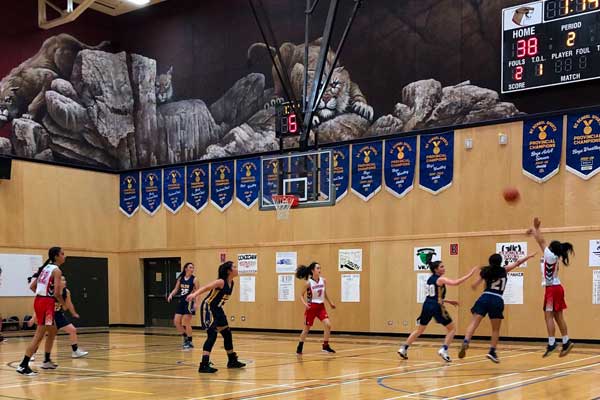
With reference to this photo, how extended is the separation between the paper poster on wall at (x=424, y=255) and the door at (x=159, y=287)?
942 centimetres

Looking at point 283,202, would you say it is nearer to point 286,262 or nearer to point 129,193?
point 286,262

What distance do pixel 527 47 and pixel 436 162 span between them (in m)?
3.90

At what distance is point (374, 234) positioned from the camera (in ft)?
68.6

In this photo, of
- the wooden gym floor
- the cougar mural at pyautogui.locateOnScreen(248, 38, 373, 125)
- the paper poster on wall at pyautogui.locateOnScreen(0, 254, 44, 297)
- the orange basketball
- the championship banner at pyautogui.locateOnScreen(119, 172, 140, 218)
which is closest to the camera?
the wooden gym floor

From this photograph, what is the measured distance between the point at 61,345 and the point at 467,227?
11.3m

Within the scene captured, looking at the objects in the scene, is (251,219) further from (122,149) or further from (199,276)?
(122,149)

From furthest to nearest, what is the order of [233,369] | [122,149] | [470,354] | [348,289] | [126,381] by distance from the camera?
1. [122,149]
2. [348,289]
3. [470,354]
4. [233,369]
5. [126,381]

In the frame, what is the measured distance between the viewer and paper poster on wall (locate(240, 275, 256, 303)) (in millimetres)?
23344

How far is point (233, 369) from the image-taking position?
12.5 m

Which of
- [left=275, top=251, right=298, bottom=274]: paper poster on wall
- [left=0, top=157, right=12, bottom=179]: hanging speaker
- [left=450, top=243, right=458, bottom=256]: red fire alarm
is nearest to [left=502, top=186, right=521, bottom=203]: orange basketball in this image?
[left=450, top=243, right=458, bottom=256]: red fire alarm

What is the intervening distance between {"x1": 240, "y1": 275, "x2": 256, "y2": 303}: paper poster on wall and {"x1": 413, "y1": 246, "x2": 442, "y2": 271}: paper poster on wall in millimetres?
5885

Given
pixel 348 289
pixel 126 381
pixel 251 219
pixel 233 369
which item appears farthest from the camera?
pixel 251 219

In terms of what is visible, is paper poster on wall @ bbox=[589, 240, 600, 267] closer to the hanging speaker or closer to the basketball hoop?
the basketball hoop

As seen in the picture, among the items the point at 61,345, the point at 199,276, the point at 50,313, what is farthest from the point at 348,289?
the point at 50,313
